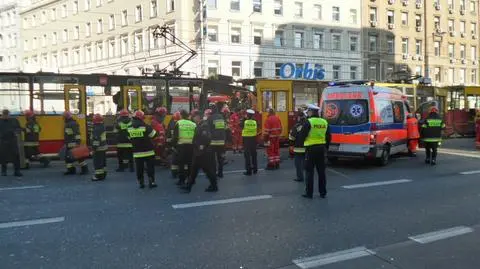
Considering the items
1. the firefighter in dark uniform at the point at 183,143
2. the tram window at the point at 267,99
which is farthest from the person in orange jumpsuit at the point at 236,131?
the firefighter in dark uniform at the point at 183,143

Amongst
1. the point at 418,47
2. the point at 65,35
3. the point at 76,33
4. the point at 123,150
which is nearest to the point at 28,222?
the point at 123,150

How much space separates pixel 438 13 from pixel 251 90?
159 feet

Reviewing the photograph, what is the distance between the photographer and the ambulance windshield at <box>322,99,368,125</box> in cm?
1300

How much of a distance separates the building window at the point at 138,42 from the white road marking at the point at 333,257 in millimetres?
43523

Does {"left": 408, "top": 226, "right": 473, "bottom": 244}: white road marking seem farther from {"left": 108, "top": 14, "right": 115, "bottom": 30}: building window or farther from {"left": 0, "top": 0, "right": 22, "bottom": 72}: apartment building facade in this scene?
{"left": 0, "top": 0, "right": 22, "bottom": 72}: apartment building facade

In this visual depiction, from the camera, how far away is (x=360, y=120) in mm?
12961

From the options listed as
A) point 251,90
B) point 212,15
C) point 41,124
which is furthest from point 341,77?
point 41,124

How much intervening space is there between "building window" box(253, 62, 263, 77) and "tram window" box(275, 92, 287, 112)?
23999mm

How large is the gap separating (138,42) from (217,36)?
9669mm

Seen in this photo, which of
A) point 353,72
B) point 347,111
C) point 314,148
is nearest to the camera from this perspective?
point 314,148

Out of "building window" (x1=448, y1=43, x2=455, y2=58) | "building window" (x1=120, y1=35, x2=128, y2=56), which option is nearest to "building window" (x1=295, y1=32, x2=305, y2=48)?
"building window" (x1=120, y1=35, x2=128, y2=56)

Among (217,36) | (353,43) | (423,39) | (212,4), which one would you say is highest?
(212,4)

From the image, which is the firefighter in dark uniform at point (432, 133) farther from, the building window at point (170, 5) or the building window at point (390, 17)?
the building window at point (390, 17)

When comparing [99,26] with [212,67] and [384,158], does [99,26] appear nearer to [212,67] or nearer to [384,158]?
[212,67]
